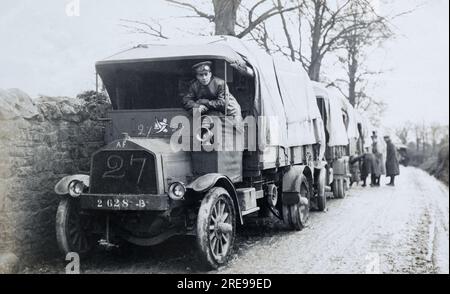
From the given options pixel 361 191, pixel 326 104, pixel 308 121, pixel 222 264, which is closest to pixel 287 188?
pixel 308 121

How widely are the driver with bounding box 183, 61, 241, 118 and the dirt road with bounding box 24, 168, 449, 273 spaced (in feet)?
6.69

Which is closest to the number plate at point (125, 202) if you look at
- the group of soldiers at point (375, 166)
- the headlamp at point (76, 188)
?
the headlamp at point (76, 188)

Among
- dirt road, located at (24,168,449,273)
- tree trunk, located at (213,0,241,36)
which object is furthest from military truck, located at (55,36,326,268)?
tree trunk, located at (213,0,241,36)

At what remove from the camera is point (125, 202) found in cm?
585

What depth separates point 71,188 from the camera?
6.13m

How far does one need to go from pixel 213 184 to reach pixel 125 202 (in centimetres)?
106

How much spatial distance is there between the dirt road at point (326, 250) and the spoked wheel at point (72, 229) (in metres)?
0.24

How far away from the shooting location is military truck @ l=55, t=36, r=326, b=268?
597cm

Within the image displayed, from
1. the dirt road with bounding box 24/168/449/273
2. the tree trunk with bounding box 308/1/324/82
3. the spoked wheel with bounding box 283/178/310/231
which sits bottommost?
the dirt road with bounding box 24/168/449/273

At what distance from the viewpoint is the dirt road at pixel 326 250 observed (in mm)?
6246

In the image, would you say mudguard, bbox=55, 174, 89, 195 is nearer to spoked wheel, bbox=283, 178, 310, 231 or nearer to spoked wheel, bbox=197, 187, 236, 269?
spoked wheel, bbox=197, 187, 236, 269
